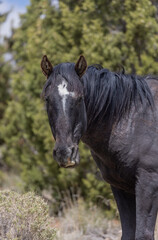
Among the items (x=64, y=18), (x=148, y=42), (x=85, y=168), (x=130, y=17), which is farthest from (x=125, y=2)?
(x=85, y=168)

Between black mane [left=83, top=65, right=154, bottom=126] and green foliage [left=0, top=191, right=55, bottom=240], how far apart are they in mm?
1038

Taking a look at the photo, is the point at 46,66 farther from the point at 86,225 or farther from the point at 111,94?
the point at 86,225

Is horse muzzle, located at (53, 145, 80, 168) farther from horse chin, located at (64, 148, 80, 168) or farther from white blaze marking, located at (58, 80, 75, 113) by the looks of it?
white blaze marking, located at (58, 80, 75, 113)

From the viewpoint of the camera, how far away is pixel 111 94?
3547mm

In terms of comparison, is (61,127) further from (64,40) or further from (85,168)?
(64,40)

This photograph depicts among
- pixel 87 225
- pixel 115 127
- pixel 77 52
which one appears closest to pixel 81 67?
pixel 115 127

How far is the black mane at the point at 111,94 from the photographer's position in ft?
11.4

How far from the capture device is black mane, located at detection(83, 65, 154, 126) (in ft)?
11.4

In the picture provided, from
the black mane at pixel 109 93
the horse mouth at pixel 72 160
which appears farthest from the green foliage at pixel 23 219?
the black mane at pixel 109 93

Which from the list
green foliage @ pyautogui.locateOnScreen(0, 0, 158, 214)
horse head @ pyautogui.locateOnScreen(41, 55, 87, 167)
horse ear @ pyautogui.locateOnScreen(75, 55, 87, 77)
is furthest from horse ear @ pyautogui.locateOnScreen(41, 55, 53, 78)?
green foliage @ pyautogui.locateOnScreen(0, 0, 158, 214)

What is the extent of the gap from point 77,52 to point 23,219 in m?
4.30

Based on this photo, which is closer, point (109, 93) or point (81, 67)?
point (81, 67)

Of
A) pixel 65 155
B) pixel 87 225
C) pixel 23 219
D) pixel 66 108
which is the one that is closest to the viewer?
pixel 65 155

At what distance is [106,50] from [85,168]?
2.19 meters
